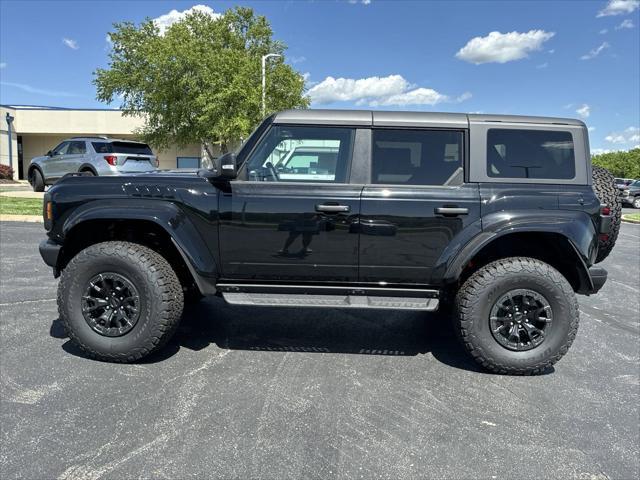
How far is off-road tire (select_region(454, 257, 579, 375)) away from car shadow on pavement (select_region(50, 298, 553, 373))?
26cm

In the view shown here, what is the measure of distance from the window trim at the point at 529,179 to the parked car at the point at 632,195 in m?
25.1

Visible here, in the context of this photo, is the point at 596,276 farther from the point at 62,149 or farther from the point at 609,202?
the point at 62,149

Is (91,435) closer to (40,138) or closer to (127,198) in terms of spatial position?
(127,198)

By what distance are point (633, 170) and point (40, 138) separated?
57059 mm

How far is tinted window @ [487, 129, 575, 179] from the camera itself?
11.6 ft

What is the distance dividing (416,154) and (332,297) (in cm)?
129

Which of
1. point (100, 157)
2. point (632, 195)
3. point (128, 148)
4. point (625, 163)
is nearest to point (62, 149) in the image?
point (100, 157)

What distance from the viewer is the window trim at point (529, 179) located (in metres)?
3.51

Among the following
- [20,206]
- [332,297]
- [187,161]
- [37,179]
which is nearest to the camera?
[332,297]

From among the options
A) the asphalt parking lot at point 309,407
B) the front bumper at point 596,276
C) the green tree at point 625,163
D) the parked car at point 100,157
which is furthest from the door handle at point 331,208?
the green tree at point 625,163

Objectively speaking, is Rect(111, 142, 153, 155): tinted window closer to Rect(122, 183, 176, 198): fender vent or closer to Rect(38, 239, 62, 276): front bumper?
Rect(38, 239, 62, 276): front bumper

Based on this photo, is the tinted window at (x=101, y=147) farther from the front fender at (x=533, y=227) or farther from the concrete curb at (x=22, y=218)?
the front fender at (x=533, y=227)

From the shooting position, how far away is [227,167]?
11.0 ft

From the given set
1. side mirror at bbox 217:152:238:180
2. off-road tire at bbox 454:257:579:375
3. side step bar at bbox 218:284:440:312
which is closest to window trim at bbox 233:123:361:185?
side mirror at bbox 217:152:238:180
